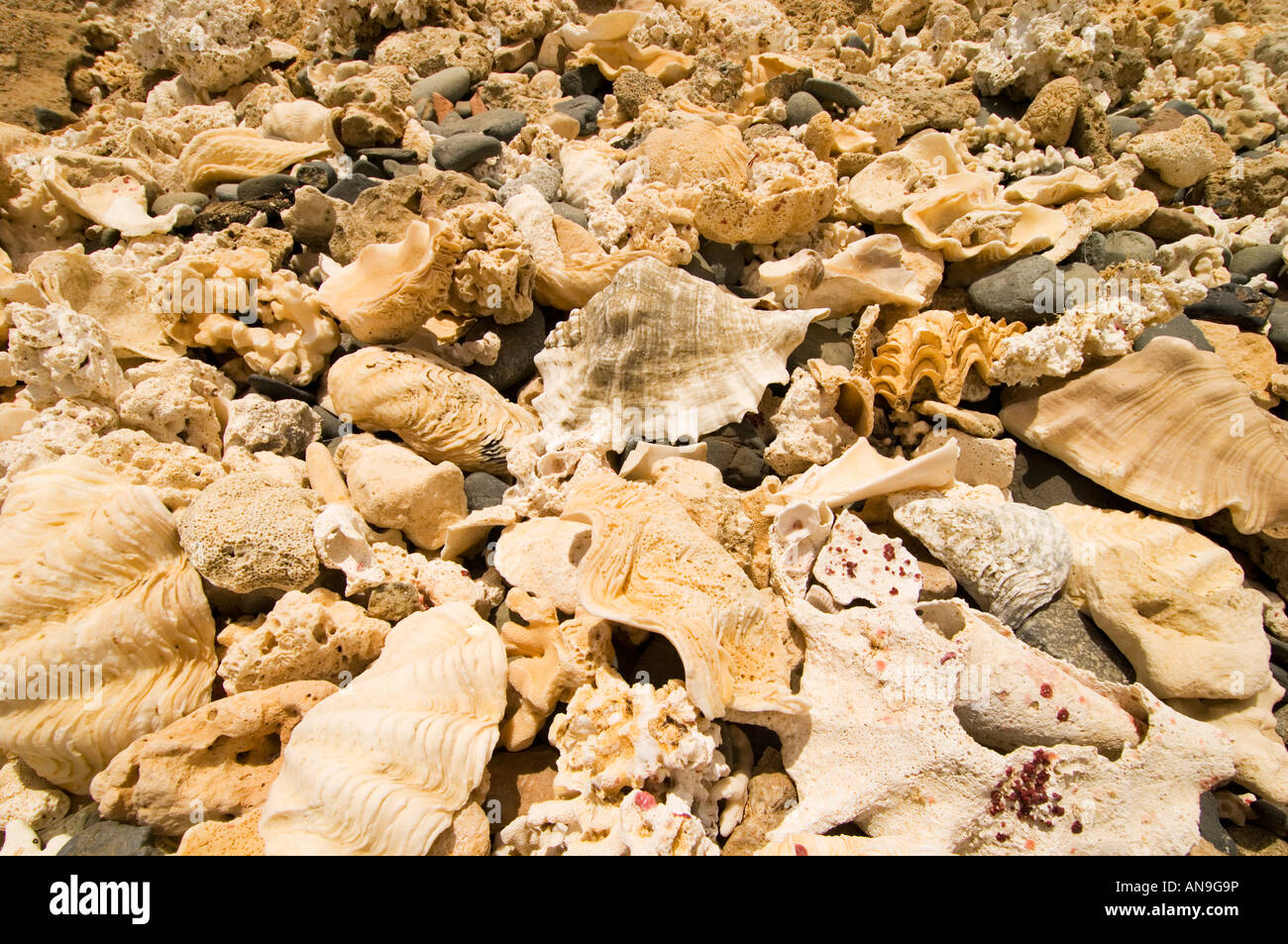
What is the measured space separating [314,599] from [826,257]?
3.18 meters

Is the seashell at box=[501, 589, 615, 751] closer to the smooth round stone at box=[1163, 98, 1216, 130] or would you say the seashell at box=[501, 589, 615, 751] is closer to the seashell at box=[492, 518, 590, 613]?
the seashell at box=[492, 518, 590, 613]

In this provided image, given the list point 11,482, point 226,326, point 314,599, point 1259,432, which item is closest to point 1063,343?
point 1259,432

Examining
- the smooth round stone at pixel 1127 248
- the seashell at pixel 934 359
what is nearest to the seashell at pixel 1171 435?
the seashell at pixel 934 359

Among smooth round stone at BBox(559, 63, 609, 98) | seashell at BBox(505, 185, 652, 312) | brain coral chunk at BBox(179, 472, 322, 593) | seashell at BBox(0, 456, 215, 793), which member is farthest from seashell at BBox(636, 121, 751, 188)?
seashell at BBox(0, 456, 215, 793)

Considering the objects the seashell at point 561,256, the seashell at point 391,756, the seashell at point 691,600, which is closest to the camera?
the seashell at point 391,756

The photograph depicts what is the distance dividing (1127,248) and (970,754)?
331cm

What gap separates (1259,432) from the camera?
9.77ft

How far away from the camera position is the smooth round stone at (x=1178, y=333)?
11.1 feet

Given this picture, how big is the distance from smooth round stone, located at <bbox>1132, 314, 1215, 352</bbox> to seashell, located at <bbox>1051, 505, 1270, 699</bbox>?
0.99 metres

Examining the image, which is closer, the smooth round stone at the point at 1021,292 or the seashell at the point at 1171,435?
the seashell at the point at 1171,435

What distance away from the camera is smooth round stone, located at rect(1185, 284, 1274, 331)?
3699 mm

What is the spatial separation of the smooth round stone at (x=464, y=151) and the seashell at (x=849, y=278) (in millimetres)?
2091

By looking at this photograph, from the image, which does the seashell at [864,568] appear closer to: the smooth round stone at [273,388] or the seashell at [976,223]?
the seashell at [976,223]
